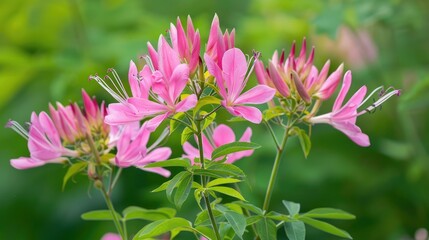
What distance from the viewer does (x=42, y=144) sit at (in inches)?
62.5

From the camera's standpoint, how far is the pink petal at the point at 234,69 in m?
1.39

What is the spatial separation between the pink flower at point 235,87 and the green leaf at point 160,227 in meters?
0.19

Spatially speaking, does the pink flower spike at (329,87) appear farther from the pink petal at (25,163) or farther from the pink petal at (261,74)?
the pink petal at (25,163)

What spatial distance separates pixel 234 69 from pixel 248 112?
0.07 m

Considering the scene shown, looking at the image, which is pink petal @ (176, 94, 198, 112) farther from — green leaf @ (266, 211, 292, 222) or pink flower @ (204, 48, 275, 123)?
green leaf @ (266, 211, 292, 222)

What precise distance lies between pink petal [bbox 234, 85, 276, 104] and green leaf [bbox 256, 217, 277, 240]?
0.19 m

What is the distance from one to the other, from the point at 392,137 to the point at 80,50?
3.94 ft

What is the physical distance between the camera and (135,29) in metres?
3.57

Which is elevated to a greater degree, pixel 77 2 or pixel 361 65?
pixel 77 2

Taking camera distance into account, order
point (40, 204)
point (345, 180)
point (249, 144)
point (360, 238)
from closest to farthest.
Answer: point (249, 144)
point (360, 238)
point (345, 180)
point (40, 204)

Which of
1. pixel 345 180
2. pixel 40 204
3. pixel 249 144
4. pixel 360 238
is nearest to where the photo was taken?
pixel 249 144

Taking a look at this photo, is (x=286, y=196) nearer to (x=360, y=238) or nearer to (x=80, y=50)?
(x=360, y=238)

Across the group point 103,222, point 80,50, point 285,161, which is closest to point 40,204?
point 103,222

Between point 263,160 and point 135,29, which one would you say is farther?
point 135,29
